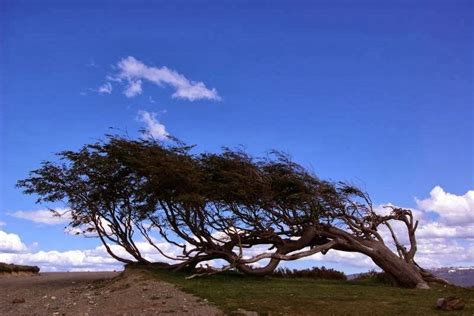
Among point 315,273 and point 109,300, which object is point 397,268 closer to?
point 315,273

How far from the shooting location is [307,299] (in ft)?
58.0

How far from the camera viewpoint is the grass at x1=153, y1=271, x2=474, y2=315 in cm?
1561

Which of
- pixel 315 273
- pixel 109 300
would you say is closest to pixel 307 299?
pixel 109 300

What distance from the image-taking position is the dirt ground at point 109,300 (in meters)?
15.7

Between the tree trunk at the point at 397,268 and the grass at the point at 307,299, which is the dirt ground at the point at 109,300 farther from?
the tree trunk at the point at 397,268

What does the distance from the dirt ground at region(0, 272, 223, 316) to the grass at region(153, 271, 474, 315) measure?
2.36 feet

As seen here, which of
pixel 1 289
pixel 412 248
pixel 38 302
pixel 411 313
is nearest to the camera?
pixel 411 313

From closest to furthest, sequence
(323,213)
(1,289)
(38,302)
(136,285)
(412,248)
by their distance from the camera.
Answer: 1. (38,302)
2. (136,285)
3. (1,289)
4. (323,213)
5. (412,248)

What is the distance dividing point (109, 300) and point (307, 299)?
20.1 feet

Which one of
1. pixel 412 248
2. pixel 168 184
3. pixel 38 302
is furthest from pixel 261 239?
pixel 38 302

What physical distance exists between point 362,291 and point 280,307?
6.26 metres

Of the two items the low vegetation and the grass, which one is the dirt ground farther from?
the low vegetation

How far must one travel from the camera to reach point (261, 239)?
2797 cm

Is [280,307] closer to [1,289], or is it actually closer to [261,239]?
[261,239]
